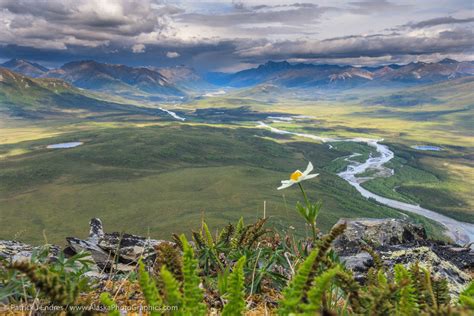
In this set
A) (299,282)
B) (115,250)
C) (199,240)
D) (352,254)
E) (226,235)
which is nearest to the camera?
(299,282)

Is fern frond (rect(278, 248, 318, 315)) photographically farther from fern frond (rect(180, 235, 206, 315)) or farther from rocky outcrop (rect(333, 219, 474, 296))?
rocky outcrop (rect(333, 219, 474, 296))

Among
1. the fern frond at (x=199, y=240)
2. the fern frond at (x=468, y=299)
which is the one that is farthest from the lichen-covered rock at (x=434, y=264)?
the fern frond at (x=199, y=240)

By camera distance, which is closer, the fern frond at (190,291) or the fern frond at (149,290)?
the fern frond at (149,290)

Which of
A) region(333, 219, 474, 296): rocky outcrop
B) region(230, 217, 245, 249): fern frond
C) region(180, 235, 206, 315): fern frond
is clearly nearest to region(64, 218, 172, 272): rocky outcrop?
region(230, 217, 245, 249): fern frond

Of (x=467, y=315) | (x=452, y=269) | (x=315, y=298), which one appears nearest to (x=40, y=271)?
(x=315, y=298)

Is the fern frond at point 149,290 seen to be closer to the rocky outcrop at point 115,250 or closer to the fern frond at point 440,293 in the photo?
the fern frond at point 440,293

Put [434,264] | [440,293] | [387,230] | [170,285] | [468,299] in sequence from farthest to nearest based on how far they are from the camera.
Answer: [387,230] → [434,264] → [440,293] → [468,299] → [170,285]

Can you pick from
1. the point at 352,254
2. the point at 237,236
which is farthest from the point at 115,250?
the point at 352,254

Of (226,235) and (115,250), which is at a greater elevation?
(226,235)

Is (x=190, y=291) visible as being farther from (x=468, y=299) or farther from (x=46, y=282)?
(x=468, y=299)

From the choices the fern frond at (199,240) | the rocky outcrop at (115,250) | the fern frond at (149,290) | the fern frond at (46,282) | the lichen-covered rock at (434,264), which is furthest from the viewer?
the rocky outcrop at (115,250)

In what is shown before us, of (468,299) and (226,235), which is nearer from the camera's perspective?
(468,299)

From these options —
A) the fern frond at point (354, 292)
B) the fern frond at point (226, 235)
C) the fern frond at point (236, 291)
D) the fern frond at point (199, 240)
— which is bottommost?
the fern frond at point (226, 235)

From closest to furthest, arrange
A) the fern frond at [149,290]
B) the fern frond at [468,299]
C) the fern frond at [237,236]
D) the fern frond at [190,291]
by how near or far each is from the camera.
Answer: the fern frond at [149,290] < the fern frond at [190,291] < the fern frond at [468,299] < the fern frond at [237,236]
